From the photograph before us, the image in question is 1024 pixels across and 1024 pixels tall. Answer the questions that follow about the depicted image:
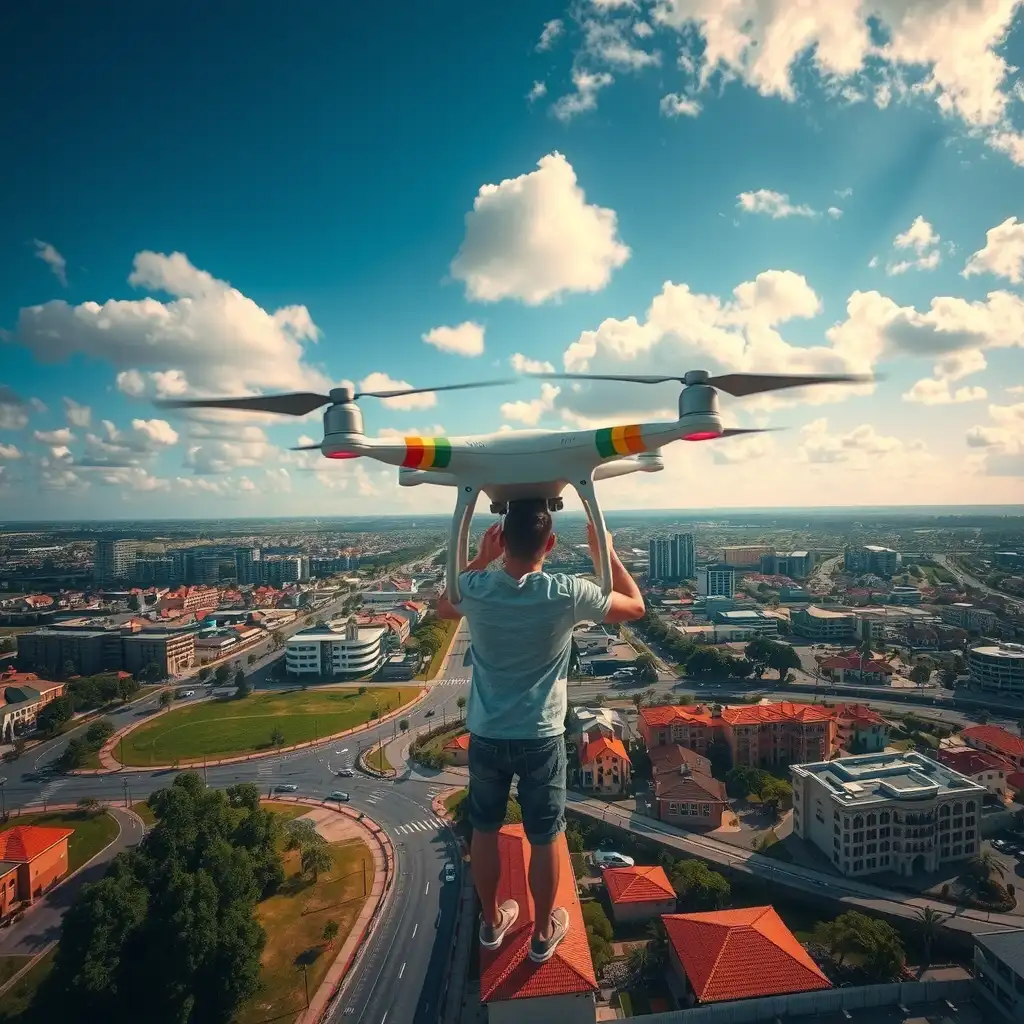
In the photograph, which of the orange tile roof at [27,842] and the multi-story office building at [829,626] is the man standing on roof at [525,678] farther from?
the multi-story office building at [829,626]

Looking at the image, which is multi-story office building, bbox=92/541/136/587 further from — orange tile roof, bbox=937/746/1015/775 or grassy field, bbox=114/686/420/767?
orange tile roof, bbox=937/746/1015/775

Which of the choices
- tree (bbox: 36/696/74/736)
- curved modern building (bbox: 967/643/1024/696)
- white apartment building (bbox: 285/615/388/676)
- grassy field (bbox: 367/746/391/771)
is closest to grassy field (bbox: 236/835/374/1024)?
grassy field (bbox: 367/746/391/771)

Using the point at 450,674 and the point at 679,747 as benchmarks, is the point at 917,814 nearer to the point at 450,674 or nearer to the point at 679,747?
the point at 679,747

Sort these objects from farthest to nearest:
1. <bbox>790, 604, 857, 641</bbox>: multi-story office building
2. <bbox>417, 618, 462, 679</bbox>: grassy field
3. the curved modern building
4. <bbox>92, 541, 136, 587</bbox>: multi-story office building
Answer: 1. <bbox>92, 541, 136, 587</bbox>: multi-story office building
2. <bbox>790, 604, 857, 641</bbox>: multi-story office building
3. <bbox>417, 618, 462, 679</bbox>: grassy field
4. the curved modern building

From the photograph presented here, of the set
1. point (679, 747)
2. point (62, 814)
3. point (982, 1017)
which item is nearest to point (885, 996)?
point (982, 1017)

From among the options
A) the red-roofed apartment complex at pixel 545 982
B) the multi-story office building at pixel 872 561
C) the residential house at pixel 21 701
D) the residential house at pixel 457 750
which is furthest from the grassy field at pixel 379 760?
the multi-story office building at pixel 872 561

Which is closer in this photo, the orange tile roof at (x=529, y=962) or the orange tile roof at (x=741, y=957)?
the orange tile roof at (x=529, y=962)
